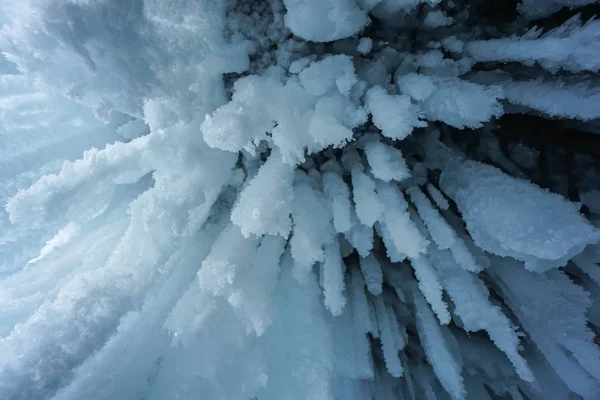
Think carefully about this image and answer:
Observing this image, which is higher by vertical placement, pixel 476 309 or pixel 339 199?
pixel 339 199

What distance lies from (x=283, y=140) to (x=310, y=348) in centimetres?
40

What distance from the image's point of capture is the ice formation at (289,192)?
0.60 m

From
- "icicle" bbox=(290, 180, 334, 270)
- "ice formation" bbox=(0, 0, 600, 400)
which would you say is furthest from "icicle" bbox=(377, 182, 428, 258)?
"icicle" bbox=(290, 180, 334, 270)

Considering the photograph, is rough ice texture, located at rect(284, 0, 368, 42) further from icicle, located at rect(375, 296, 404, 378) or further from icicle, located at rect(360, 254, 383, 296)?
icicle, located at rect(375, 296, 404, 378)

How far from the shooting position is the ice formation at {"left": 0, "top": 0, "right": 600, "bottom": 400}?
599 mm

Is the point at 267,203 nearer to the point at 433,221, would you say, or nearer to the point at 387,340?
the point at 433,221

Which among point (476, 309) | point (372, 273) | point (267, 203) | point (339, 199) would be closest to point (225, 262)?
point (267, 203)

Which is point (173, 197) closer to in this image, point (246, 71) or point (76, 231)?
point (246, 71)

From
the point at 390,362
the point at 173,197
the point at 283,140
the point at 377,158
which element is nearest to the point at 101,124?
the point at 173,197

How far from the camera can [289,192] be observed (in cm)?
67

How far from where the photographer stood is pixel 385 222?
718mm

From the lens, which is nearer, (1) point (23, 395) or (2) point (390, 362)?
(1) point (23, 395)

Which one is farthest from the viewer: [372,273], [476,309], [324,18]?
[372,273]

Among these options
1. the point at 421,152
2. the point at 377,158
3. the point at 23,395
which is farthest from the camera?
the point at 421,152
